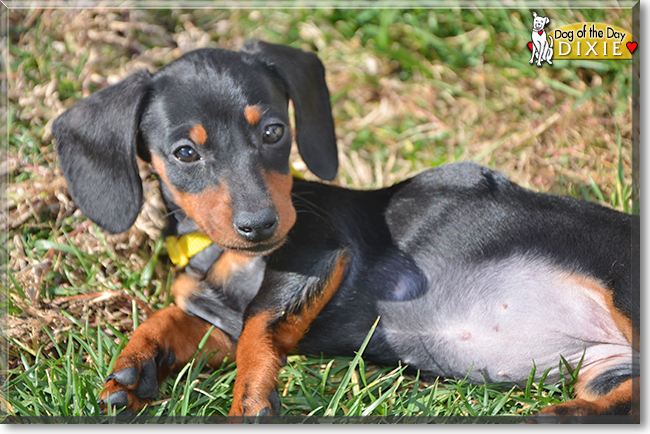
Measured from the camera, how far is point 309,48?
511cm

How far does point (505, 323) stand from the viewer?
2.82m

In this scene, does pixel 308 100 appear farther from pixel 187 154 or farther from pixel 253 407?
pixel 253 407

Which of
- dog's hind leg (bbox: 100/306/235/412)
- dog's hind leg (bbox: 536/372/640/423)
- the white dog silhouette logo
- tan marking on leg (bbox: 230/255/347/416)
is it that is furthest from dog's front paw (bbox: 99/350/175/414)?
the white dog silhouette logo

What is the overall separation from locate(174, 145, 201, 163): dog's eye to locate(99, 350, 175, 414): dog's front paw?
844 mm

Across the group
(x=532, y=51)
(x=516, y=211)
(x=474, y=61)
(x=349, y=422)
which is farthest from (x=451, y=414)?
(x=474, y=61)

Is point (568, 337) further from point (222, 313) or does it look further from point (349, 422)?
point (222, 313)

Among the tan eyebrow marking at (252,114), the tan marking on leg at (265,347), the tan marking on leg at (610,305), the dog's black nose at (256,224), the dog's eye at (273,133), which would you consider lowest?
the tan marking on leg at (265,347)

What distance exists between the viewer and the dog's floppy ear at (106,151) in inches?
112

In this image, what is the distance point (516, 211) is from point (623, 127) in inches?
48.7

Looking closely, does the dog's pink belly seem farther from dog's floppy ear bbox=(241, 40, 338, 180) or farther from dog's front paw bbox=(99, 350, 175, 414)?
dog's front paw bbox=(99, 350, 175, 414)

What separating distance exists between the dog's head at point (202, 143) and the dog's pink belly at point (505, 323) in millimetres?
726

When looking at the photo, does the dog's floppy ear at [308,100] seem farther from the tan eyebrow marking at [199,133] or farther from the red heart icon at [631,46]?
the red heart icon at [631,46]

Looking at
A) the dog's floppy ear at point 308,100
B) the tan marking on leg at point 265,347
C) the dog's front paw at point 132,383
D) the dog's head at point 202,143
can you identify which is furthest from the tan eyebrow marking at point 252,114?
the dog's front paw at point 132,383

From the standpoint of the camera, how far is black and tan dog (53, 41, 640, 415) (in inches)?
107
